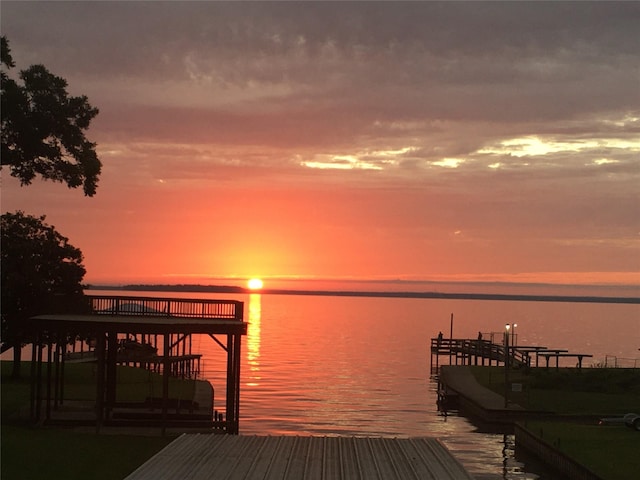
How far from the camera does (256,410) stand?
2156 inches

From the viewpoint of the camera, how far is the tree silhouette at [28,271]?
52.1m

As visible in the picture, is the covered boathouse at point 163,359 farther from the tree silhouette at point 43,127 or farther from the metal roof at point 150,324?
the tree silhouette at point 43,127

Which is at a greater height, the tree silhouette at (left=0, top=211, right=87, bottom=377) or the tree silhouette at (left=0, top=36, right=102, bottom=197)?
the tree silhouette at (left=0, top=36, right=102, bottom=197)

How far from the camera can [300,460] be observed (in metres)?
22.4

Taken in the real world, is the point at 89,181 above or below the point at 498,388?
above

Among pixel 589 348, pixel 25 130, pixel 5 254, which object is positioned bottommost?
pixel 589 348

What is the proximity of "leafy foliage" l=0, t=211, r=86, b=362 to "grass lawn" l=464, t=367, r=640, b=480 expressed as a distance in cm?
2823

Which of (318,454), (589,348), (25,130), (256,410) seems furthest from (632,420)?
(589,348)

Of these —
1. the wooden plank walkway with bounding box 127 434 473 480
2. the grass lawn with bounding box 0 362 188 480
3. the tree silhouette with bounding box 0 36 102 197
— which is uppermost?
the tree silhouette with bounding box 0 36 102 197

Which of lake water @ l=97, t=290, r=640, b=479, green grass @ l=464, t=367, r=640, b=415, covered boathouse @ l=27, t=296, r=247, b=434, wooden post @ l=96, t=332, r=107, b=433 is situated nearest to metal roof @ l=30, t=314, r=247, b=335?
covered boathouse @ l=27, t=296, r=247, b=434

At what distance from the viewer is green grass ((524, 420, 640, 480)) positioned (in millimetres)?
28134

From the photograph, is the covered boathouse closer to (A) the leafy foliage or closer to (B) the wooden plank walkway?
(B) the wooden plank walkway

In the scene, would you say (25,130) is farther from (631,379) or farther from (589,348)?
(589,348)

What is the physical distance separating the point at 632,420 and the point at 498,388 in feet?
72.9
